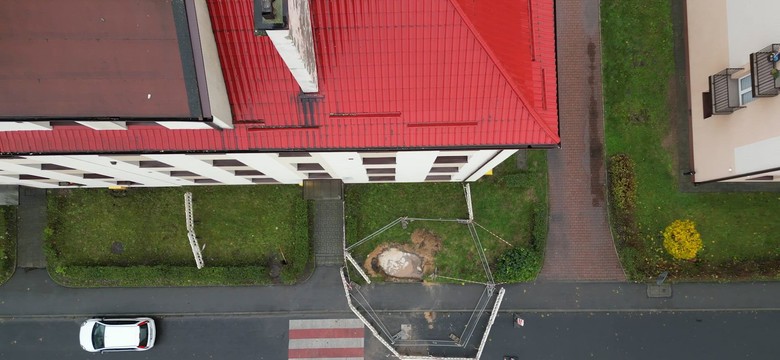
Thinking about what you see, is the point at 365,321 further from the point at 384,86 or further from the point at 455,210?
the point at 384,86

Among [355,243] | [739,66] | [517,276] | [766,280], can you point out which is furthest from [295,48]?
[766,280]

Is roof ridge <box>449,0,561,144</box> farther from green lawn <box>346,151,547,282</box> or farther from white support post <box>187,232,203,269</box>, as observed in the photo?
white support post <box>187,232,203,269</box>

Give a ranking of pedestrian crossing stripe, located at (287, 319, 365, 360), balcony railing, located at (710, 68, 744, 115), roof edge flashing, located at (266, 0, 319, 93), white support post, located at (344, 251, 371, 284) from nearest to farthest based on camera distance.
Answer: roof edge flashing, located at (266, 0, 319, 93) → balcony railing, located at (710, 68, 744, 115) → white support post, located at (344, 251, 371, 284) → pedestrian crossing stripe, located at (287, 319, 365, 360)

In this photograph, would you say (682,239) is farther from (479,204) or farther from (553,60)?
(553,60)

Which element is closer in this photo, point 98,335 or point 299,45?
point 299,45

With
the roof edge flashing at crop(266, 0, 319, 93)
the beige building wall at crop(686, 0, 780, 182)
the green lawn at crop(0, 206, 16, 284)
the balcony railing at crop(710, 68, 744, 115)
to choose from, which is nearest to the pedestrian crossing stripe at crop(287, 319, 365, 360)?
the roof edge flashing at crop(266, 0, 319, 93)

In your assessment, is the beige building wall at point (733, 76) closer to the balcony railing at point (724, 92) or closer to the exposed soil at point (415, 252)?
the balcony railing at point (724, 92)

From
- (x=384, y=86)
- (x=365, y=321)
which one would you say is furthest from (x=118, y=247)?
(x=384, y=86)
